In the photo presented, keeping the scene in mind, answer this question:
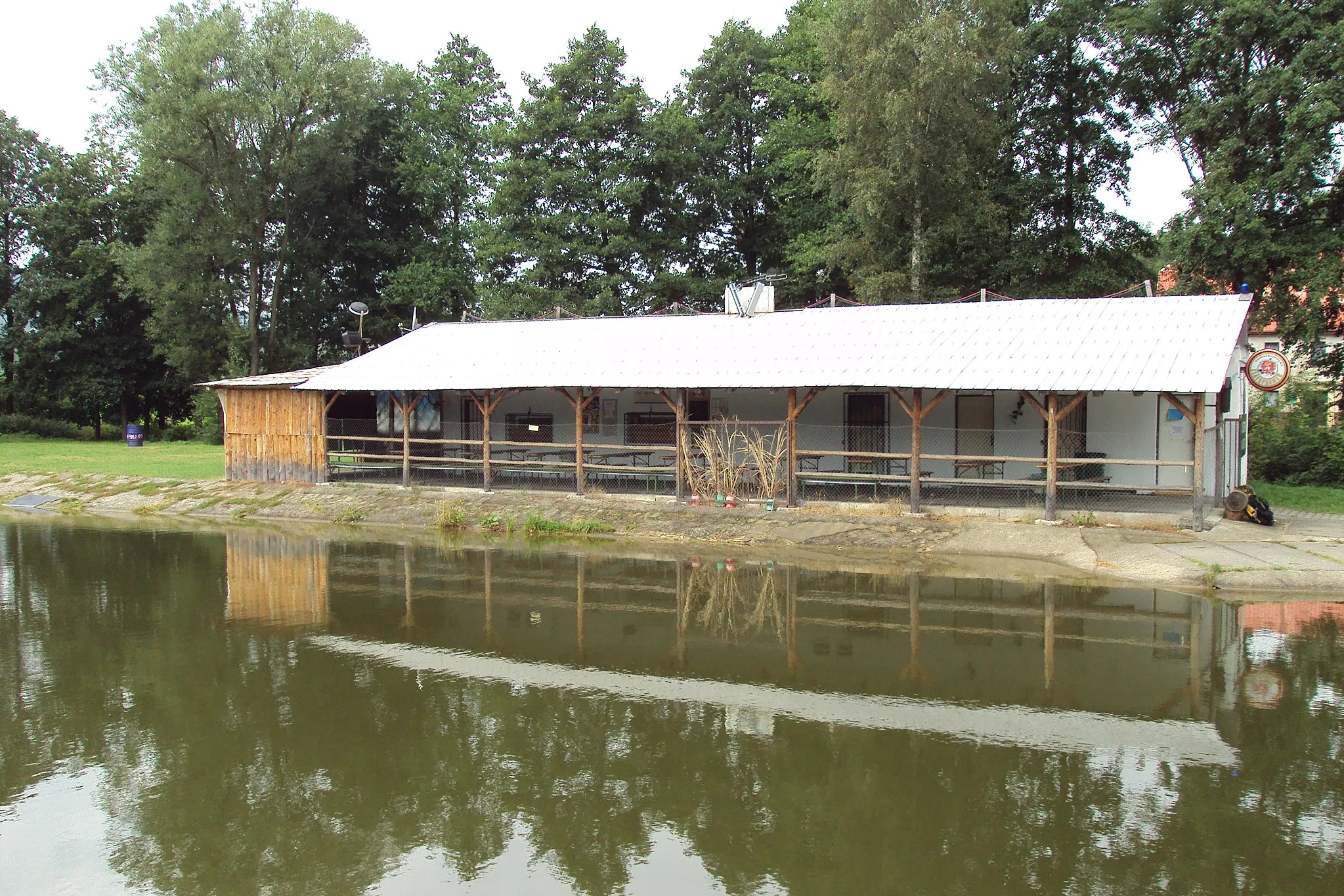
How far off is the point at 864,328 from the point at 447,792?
15182 millimetres

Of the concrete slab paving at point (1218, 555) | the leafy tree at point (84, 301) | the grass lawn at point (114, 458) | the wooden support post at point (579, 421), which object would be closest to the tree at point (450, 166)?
the grass lawn at point (114, 458)

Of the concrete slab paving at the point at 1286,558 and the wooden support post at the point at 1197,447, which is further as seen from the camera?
the wooden support post at the point at 1197,447

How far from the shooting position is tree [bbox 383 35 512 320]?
40594mm

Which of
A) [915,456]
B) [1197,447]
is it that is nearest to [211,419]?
[915,456]

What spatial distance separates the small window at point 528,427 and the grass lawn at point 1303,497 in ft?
52.9

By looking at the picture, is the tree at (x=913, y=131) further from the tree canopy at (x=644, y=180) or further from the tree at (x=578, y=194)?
the tree at (x=578, y=194)

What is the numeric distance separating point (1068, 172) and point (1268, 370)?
14357mm

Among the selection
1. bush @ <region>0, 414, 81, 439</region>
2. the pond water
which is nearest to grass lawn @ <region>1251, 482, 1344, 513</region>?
the pond water

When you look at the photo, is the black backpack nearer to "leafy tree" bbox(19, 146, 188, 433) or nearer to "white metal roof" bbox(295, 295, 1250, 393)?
"white metal roof" bbox(295, 295, 1250, 393)

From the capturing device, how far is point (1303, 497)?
20.4 meters

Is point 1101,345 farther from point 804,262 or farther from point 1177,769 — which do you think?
point 804,262

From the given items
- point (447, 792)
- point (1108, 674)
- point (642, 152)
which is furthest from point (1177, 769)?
point (642, 152)

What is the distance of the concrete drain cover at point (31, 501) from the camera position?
2291 centimetres

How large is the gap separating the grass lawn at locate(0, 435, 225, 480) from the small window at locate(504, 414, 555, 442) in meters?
8.01
